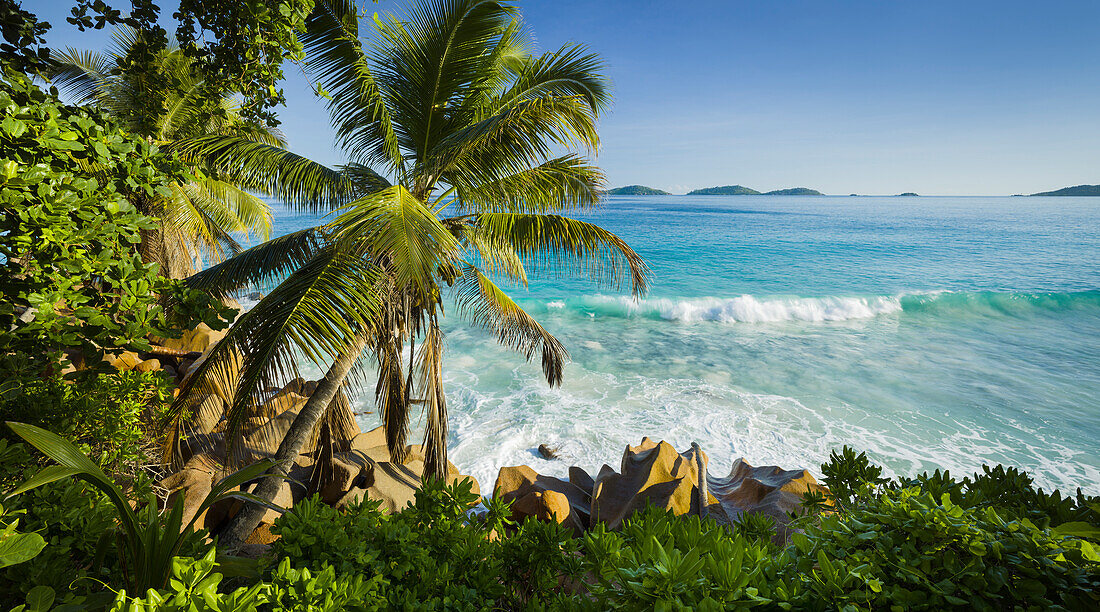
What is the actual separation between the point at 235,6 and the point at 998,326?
80.6 feet

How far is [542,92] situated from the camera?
5.38 meters

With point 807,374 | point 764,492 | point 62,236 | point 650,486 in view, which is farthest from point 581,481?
point 807,374

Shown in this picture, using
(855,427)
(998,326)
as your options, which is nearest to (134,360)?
(855,427)

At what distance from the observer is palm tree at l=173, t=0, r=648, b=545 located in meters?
3.81

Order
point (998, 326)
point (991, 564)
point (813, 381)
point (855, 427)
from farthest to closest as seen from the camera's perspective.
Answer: point (998, 326)
point (813, 381)
point (855, 427)
point (991, 564)

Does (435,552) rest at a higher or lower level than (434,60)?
lower

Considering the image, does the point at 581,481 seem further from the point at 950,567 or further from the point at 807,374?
the point at 807,374

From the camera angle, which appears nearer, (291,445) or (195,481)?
(291,445)

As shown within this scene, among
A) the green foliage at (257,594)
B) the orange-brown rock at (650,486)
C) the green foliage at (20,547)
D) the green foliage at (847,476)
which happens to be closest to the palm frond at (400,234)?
the green foliage at (257,594)

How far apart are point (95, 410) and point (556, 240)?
177 inches

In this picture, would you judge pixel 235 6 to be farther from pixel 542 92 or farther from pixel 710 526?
pixel 710 526

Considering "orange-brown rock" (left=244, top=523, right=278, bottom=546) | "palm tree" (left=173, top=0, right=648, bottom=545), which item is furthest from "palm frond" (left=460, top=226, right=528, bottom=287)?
"orange-brown rock" (left=244, top=523, right=278, bottom=546)

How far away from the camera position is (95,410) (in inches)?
105

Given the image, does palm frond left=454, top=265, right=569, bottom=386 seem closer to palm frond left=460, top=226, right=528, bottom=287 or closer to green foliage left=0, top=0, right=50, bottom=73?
palm frond left=460, top=226, right=528, bottom=287
